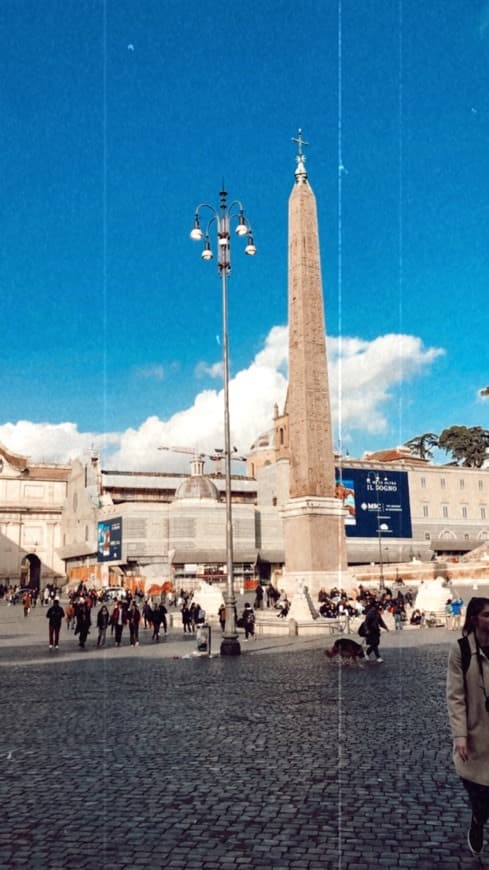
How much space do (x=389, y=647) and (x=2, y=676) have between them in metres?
8.88

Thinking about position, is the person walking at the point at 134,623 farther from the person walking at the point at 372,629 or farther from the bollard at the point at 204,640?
the person walking at the point at 372,629

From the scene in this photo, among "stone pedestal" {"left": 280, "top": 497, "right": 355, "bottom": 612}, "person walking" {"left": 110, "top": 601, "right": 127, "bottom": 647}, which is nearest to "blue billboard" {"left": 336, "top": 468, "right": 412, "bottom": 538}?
"stone pedestal" {"left": 280, "top": 497, "right": 355, "bottom": 612}

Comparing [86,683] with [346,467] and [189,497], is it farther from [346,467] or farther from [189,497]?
[346,467]

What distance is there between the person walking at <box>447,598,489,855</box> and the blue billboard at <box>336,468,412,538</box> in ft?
200

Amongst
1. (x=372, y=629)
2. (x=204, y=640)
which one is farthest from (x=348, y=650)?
(x=204, y=640)

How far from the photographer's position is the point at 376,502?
225 ft

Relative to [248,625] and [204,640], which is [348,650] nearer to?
[204,640]

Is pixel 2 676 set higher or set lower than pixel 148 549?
lower

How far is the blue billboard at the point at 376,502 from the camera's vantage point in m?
66.3

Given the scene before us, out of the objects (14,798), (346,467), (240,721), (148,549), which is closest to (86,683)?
(240,721)

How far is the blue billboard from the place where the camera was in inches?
2611

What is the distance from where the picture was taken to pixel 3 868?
4195mm

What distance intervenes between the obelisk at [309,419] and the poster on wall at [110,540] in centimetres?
3214

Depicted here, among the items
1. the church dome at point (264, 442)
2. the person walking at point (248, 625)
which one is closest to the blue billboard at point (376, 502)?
the church dome at point (264, 442)
